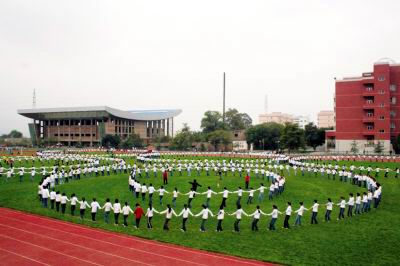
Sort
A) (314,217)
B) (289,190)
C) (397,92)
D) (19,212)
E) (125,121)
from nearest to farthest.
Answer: (314,217), (19,212), (289,190), (397,92), (125,121)

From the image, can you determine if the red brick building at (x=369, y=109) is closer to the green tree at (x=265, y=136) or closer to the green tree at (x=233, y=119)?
the green tree at (x=265, y=136)

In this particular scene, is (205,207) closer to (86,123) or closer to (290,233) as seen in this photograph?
(290,233)

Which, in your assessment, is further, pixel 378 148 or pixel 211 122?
pixel 211 122

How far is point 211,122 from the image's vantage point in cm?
9081

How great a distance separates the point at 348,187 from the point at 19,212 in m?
20.8

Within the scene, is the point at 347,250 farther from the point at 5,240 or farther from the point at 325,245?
the point at 5,240

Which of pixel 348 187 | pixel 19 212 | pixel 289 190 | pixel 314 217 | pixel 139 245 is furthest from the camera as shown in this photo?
pixel 348 187

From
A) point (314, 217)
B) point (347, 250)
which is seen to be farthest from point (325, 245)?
point (314, 217)

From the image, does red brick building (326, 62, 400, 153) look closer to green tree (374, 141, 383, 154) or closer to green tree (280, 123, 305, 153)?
green tree (374, 141, 383, 154)

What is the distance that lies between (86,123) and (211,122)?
31256mm

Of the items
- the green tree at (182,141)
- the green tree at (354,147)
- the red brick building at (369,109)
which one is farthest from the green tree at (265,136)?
the green tree at (354,147)

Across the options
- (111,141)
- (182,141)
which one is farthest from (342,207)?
(111,141)

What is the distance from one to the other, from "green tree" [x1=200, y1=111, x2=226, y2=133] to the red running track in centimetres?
7546

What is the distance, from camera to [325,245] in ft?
42.2
